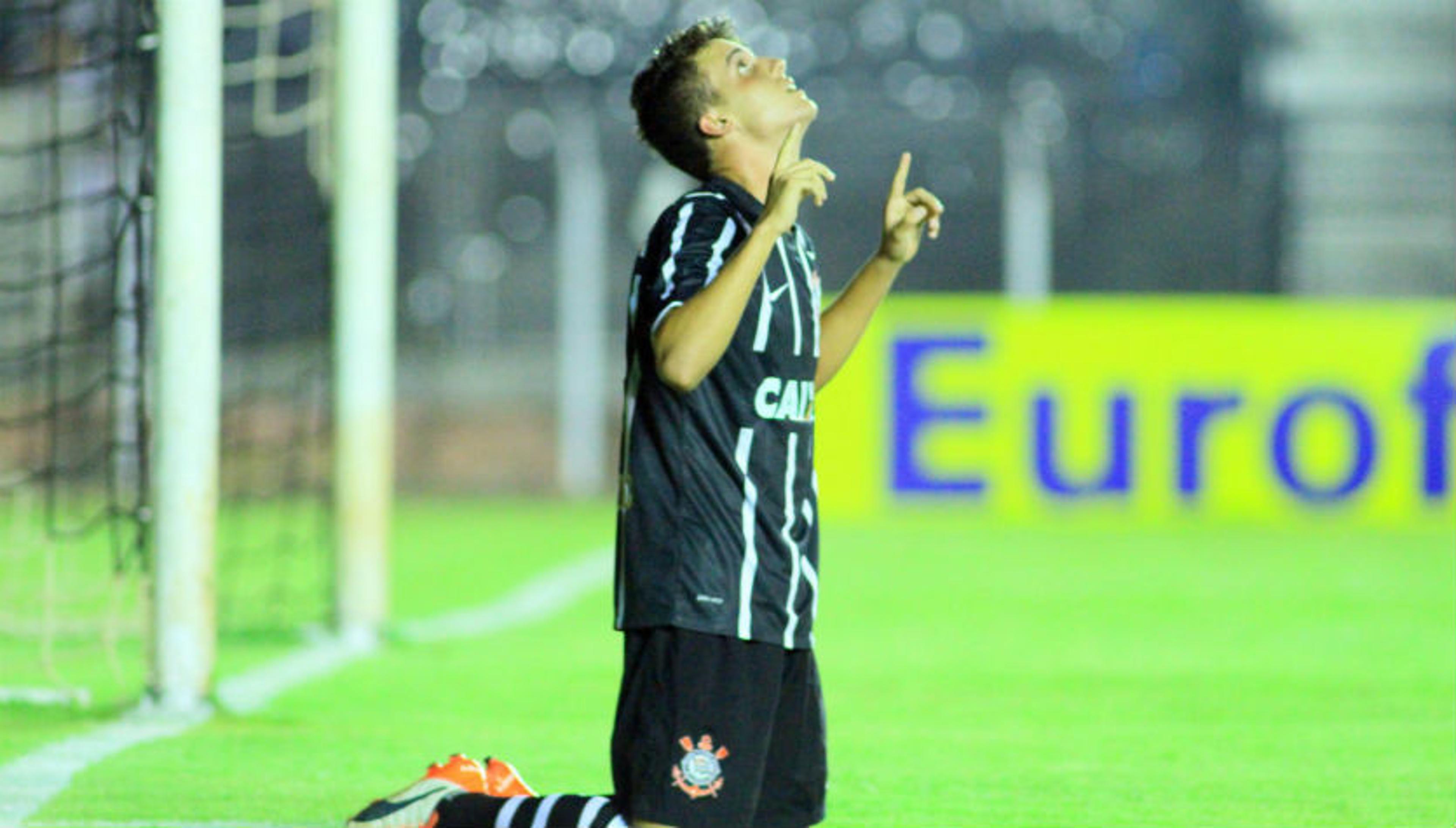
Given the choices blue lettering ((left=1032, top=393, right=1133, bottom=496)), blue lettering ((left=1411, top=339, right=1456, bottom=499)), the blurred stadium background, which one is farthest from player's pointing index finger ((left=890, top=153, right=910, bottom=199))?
the blurred stadium background

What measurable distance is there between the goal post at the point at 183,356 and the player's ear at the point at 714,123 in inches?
112

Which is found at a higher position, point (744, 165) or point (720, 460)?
point (744, 165)

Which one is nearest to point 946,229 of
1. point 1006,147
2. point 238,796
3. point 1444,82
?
point 1006,147

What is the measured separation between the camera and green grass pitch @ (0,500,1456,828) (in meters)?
5.05

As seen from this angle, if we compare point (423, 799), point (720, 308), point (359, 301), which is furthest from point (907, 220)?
point (359, 301)

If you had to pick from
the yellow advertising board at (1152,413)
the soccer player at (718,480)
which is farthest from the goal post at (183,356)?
the yellow advertising board at (1152,413)

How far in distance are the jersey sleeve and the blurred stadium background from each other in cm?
1288

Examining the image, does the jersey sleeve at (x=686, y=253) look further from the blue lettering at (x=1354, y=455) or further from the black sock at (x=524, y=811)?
the blue lettering at (x=1354, y=455)

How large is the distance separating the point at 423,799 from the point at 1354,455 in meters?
12.2

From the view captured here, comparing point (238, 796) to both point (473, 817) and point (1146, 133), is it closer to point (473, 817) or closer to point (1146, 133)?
point (473, 817)

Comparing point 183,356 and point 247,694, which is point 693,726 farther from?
point 247,694

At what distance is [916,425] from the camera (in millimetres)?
15430

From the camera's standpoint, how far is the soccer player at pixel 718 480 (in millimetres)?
3529

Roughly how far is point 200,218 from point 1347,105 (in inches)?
661
